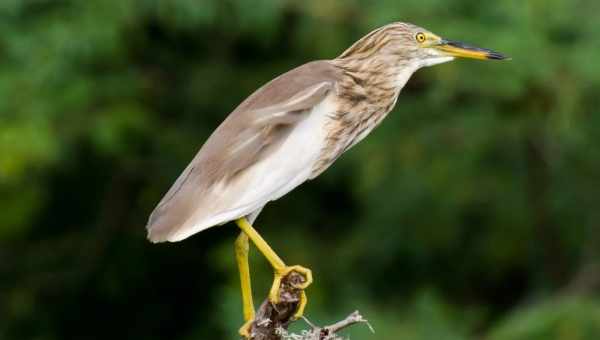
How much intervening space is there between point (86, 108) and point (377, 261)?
7.47ft

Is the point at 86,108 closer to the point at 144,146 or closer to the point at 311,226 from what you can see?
the point at 144,146

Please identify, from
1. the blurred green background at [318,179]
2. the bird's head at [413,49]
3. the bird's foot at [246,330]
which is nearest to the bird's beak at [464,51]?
the bird's head at [413,49]

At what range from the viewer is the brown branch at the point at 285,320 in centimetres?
430

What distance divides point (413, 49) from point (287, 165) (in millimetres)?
708

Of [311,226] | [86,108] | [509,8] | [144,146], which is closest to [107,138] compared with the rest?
[86,108]

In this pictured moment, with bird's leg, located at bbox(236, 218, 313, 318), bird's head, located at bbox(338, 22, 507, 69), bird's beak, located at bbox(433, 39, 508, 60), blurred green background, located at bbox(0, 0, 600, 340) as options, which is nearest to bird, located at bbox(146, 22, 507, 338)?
bird's leg, located at bbox(236, 218, 313, 318)

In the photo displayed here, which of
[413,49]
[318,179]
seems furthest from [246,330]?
[318,179]

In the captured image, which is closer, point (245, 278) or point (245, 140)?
point (245, 140)

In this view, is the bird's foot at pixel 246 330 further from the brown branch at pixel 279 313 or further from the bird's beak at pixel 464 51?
the bird's beak at pixel 464 51

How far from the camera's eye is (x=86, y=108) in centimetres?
921

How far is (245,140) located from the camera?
4.37 metres

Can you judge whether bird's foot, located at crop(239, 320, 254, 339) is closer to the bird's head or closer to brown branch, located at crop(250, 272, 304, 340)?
brown branch, located at crop(250, 272, 304, 340)

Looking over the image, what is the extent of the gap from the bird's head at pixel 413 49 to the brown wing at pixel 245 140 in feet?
1.35

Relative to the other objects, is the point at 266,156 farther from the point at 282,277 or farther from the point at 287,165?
the point at 282,277
